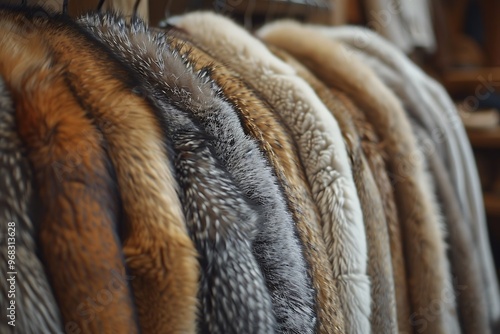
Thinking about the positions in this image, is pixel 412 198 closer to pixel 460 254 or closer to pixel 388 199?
pixel 388 199

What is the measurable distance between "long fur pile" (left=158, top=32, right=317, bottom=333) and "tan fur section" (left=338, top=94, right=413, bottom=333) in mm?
281

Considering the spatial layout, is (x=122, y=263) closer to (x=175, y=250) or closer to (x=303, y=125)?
(x=175, y=250)

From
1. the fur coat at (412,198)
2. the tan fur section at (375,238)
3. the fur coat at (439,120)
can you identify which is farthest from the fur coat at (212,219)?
the fur coat at (439,120)

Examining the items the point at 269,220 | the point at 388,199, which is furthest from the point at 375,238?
the point at 269,220

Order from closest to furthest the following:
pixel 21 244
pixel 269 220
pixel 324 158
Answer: pixel 21 244
pixel 269 220
pixel 324 158

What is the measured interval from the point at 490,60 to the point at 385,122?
141 centimetres

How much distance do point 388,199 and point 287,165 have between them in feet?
0.82

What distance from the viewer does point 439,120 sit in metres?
0.97

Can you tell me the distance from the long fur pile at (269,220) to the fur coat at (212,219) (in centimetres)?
2

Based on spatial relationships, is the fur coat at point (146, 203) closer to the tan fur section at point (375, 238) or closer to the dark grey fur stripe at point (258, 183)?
the dark grey fur stripe at point (258, 183)

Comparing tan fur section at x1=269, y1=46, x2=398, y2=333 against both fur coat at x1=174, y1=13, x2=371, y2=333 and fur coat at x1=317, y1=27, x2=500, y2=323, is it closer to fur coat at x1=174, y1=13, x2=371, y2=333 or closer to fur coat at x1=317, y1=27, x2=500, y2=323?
fur coat at x1=174, y1=13, x2=371, y2=333

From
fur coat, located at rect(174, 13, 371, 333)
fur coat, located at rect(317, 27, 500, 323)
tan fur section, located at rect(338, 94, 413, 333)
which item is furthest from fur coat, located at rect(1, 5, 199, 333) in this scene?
fur coat, located at rect(317, 27, 500, 323)

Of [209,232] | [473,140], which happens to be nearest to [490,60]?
[473,140]

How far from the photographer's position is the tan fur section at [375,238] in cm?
66
